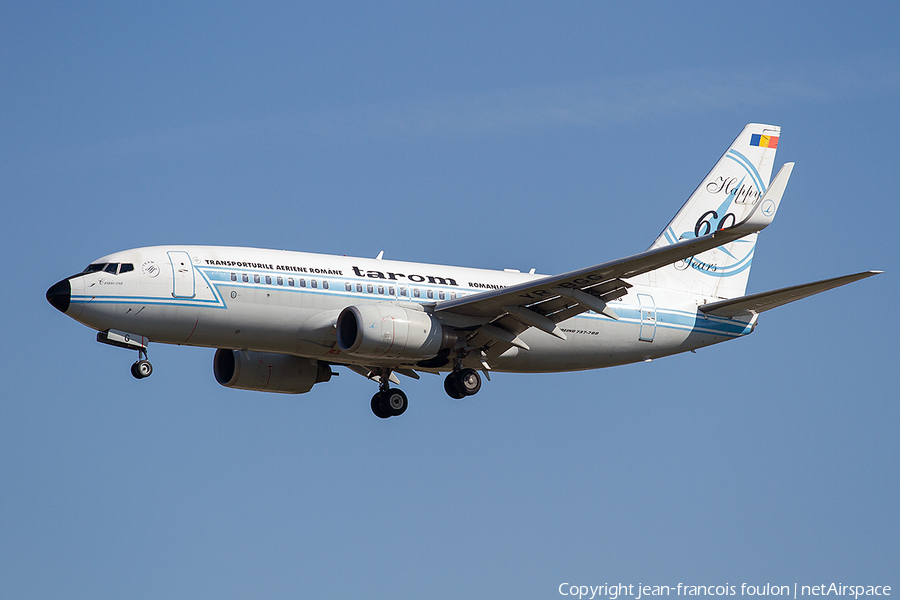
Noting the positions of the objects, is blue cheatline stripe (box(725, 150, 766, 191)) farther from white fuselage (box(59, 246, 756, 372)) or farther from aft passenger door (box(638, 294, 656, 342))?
white fuselage (box(59, 246, 756, 372))

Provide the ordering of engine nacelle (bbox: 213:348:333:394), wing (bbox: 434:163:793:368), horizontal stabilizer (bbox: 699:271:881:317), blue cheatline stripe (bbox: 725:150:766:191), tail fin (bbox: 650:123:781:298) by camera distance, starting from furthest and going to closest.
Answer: blue cheatline stripe (bbox: 725:150:766:191)
tail fin (bbox: 650:123:781:298)
engine nacelle (bbox: 213:348:333:394)
horizontal stabilizer (bbox: 699:271:881:317)
wing (bbox: 434:163:793:368)

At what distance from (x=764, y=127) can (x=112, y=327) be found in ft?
96.1

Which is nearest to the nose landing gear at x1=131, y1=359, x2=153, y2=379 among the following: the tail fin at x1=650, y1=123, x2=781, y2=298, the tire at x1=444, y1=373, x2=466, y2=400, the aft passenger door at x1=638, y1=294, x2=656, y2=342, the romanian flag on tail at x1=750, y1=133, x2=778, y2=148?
the tire at x1=444, y1=373, x2=466, y2=400

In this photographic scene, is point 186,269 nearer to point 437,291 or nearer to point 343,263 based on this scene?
point 343,263

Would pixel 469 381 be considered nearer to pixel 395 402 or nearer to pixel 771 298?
pixel 395 402

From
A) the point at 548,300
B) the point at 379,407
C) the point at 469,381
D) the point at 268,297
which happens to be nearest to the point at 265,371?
the point at 379,407

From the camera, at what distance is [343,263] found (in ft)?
125

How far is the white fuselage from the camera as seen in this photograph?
116 ft

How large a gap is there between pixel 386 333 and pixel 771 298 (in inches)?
542

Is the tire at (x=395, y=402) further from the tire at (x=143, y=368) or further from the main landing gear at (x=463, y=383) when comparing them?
the tire at (x=143, y=368)

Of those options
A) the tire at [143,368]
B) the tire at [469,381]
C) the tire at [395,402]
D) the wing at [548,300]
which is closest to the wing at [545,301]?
the wing at [548,300]

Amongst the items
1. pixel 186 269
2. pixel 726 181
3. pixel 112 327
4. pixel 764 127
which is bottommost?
pixel 112 327

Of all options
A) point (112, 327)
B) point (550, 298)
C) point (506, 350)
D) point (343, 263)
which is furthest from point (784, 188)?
point (112, 327)

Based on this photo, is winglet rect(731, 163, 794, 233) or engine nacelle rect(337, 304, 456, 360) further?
engine nacelle rect(337, 304, 456, 360)
